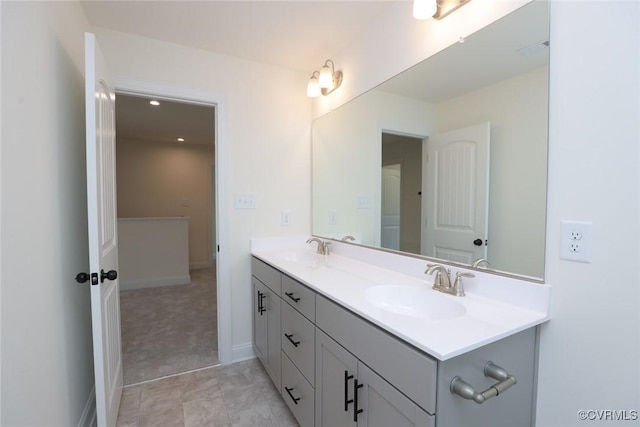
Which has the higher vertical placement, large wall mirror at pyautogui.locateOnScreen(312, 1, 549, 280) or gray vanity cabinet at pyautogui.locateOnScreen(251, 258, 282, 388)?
large wall mirror at pyautogui.locateOnScreen(312, 1, 549, 280)

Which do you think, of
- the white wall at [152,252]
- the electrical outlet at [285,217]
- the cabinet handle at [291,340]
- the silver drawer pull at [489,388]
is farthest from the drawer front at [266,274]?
the white wall at [152,252]

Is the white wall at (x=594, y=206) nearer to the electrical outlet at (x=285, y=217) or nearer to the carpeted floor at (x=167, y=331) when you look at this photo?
the electrical outlet at (x=285, y=217)

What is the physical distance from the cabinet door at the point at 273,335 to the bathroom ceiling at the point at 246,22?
5.50 feet

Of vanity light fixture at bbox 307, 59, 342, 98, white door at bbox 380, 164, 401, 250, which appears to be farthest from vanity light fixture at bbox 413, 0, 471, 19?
vanity light fixture at bbox 307, 59, 342, 98

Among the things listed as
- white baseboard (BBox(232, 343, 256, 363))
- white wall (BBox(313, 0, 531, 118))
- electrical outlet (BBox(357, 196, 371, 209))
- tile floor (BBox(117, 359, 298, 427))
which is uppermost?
white wall (BBox(313, 0, 531, 118))

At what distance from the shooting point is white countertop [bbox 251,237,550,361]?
823mm

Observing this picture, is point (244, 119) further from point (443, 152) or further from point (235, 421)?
point (235, 421)

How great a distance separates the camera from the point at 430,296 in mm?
1233

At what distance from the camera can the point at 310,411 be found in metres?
1.36

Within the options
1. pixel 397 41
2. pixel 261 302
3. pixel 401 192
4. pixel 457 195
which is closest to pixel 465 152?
pixel 457 195

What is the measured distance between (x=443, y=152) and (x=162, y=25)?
1851mm

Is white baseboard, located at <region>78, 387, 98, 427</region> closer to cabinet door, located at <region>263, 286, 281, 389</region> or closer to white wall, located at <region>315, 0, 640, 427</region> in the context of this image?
cabinet door, located at <region>263, 286, 281, 389</region>

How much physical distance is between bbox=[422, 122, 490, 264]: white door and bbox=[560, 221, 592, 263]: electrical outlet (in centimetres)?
29

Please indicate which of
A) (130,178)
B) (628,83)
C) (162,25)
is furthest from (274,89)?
(130,178)
